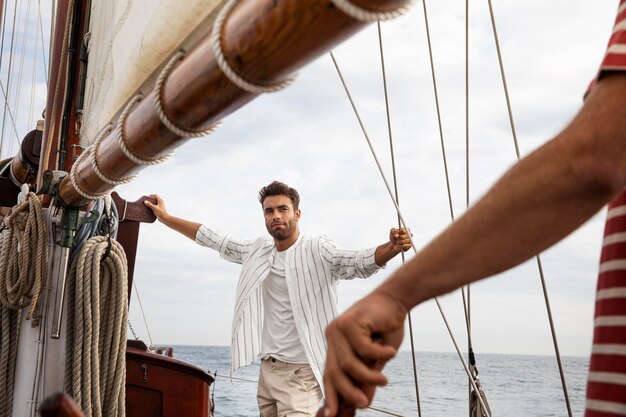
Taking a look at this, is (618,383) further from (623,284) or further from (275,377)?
(275,377)

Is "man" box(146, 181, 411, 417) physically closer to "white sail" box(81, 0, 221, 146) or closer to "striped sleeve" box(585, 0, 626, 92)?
"white sail" box(81, 0, 221, 146)

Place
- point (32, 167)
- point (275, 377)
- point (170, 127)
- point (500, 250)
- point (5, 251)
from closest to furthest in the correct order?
point (500, 250), point (170, 127), point (5, 251), point (32, 167), point (275, 377)

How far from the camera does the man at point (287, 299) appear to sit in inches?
121

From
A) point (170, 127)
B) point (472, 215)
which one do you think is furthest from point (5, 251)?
point (472, 215)

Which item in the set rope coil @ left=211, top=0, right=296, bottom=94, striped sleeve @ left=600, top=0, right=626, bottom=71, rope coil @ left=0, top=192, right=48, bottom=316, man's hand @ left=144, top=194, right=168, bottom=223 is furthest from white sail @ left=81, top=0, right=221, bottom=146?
man's hand @ left=144, top=194, right=168, bottom=223

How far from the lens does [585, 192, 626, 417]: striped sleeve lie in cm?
71

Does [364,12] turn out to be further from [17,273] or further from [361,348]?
[17,273]

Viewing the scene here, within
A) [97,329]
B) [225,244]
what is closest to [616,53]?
[97,329]

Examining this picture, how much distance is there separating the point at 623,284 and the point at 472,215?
282 mm

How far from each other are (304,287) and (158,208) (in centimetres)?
87

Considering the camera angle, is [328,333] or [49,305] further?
[49,305]

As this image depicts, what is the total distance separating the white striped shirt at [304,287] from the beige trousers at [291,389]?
0.10 m

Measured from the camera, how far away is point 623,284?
73 centimetres

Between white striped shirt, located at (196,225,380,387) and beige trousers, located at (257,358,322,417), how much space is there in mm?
99
